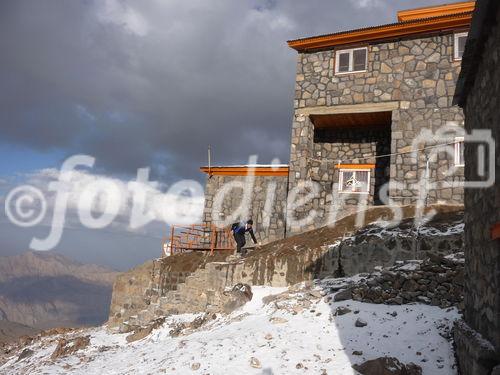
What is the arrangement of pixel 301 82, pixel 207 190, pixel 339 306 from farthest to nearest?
pixel 207 190
pixel 301 82
pixel 339 306

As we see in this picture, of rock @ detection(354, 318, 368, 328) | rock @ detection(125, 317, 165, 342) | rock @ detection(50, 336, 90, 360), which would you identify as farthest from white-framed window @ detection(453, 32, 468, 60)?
rock @ detection(50, 336, 90, 360)

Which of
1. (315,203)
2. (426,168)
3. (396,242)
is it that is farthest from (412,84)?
(396,242)

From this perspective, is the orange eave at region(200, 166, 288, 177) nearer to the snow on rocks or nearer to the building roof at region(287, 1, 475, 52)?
the building roof at region(287, 1, 475, 52)

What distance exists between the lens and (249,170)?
20312mm

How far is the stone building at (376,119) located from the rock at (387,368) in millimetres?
9528

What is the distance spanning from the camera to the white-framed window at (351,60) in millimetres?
16672

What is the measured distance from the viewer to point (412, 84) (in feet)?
52.0

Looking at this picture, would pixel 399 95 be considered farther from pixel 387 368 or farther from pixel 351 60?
pixel 387 368

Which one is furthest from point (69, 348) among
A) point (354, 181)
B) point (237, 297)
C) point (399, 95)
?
point (399, 95)

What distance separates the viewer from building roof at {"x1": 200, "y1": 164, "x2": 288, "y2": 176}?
19.6 meters

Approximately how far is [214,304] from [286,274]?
2.38m

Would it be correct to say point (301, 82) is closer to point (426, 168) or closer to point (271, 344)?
point (426, 168)

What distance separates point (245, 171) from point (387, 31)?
27.3ft

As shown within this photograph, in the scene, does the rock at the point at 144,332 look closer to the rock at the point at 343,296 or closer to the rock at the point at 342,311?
the rock at the point at 343,296
